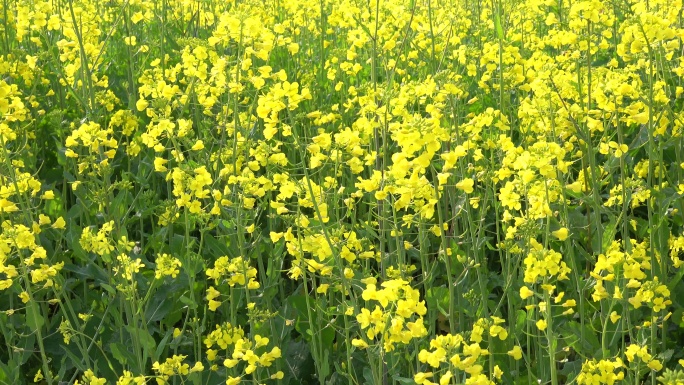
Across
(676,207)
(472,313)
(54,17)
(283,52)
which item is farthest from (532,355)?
(283,52)

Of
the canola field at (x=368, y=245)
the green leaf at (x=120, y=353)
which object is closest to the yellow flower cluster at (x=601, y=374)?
the canola field at (x=368, y=245)

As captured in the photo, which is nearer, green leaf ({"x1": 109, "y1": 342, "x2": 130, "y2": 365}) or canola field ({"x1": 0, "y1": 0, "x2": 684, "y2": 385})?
canola field ({"x1": 0, "y1": 0, "x2": 684, "y2": 385})

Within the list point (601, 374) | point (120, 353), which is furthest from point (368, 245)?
point (120, 353)

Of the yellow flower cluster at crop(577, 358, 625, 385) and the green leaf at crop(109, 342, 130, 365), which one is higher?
the yellow flower cluster at crop(577, 358, 625, 385)

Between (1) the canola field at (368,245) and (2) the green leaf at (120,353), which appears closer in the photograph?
(1) the canola field at (368,245)

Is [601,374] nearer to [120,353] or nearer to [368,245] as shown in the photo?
[368,245]

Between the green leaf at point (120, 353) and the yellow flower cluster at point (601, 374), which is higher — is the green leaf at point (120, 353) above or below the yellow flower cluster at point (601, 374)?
below

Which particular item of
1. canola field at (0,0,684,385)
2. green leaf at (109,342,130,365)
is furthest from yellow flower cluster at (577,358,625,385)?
green leaf at (109,342,130,365)

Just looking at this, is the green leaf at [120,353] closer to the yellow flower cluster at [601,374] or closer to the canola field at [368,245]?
the canola field at [368,245]

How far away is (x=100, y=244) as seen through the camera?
110 inches

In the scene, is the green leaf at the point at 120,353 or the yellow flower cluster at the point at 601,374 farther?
the green leaf at the point at 120,353

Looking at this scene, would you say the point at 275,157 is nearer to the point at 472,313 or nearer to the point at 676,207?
the point at 472,313

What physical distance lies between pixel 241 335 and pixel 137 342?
32 cm

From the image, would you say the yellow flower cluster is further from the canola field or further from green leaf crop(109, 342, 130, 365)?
green leaf crop(109, 342, 130, 365)
